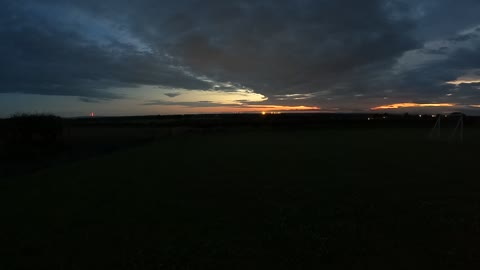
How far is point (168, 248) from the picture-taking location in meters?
6.00

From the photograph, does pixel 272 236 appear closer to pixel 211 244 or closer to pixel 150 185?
pixel 211 244

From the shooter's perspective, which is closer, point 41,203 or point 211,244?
point 211,244

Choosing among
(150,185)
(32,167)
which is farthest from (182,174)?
(32,167)

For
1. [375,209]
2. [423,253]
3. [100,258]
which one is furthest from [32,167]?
[423,253]

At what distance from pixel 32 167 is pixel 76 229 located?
16.7 m

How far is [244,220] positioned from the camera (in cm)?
761

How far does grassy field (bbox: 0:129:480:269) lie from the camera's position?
5.52 meters

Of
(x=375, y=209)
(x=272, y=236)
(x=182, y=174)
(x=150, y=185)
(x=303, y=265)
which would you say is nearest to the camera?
(x=303, y=265)

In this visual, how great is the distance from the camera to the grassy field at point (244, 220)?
5523 millimetres

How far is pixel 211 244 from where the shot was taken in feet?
20.1

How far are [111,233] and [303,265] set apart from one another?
14.6ft

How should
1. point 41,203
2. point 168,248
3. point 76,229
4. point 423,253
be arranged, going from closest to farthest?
point 423,253
point 168,248
point 76,229
point 41,203

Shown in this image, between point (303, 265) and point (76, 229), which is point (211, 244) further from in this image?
point (76, 229)

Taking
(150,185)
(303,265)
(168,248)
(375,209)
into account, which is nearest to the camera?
(303,265)
